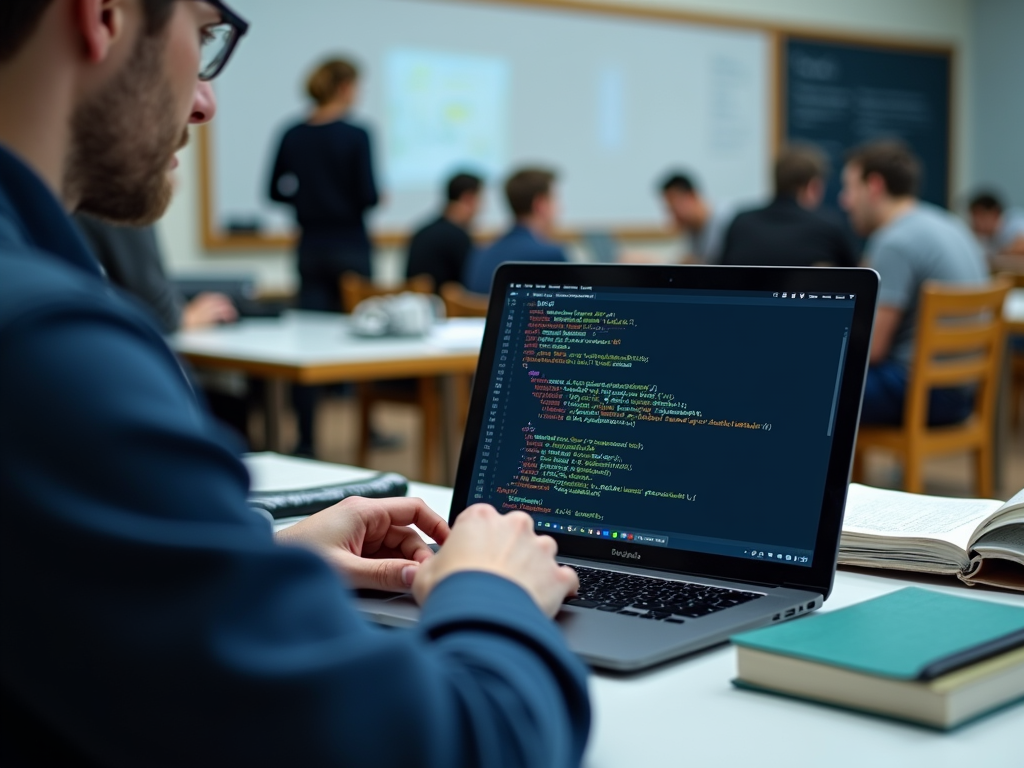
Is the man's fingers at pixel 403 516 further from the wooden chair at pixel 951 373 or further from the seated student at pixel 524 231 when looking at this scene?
the seated student at pixel 524 231

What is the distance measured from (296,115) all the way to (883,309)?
3.78 metres

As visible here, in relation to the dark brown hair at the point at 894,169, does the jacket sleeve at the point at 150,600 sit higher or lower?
lower

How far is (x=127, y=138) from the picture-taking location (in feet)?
2.20

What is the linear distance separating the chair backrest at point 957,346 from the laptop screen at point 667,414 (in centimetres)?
235

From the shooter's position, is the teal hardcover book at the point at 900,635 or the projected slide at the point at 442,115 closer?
the teal hardcover book at the point at 900,635

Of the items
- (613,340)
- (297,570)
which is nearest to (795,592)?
(613,340)

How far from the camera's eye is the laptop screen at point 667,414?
3.31ft

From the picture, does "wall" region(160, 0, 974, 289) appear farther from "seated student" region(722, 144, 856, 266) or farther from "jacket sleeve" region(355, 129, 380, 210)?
"seated student" region(722, 144, 856, 266)

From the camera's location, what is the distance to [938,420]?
11.6 ft

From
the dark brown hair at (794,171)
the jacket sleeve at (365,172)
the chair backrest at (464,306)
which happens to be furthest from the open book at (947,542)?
the jacket sleeve at (365,172)

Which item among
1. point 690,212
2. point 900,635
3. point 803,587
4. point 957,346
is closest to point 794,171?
point 957,346

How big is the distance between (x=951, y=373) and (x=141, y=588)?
→ 317cm

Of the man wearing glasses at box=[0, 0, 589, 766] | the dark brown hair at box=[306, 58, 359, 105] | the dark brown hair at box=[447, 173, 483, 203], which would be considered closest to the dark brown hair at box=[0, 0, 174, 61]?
the man wearing glasses at box=[0, 0, 589, 766]

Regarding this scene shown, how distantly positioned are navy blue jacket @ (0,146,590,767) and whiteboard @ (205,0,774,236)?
578cm
